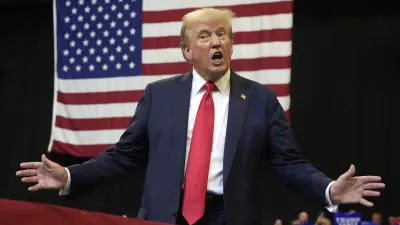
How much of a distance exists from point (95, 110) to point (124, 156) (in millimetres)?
5315

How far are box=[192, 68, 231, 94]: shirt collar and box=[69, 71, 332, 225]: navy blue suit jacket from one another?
0.07ft

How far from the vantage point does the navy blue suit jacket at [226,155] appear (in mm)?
2258

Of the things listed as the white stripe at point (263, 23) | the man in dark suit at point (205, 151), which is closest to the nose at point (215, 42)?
the man in dark suit at point (205, 151)

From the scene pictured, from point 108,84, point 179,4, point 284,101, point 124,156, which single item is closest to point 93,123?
point 108,84

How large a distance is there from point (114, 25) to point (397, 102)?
3.66 metres

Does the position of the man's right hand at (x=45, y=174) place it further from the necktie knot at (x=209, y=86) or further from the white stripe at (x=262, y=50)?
the white stripe at (x=262, y=50)

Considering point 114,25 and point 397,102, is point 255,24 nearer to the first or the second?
point 114,25

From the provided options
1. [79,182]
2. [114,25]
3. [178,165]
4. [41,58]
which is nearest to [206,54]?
[178,165]

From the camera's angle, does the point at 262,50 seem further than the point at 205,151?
Yes

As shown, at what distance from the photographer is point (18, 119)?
10.7 metres

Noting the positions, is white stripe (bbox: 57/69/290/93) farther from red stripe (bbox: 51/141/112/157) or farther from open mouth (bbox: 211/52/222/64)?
open mouth (bbox: 211/52/222/64)

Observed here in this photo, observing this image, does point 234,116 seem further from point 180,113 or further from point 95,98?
point 95,98

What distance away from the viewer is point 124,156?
2.48 meters

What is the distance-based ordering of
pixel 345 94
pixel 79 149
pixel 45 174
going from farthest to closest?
pixel 345 94, pixel 79 149, pixel 45 174
